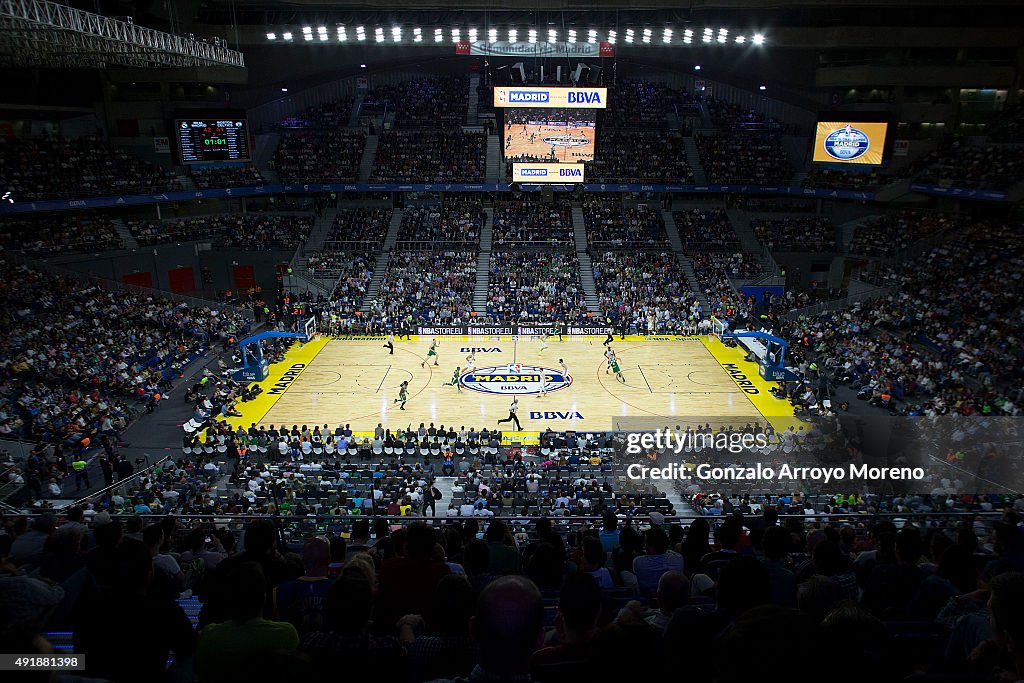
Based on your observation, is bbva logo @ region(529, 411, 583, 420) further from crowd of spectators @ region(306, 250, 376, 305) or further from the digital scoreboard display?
the digital scoreboard display

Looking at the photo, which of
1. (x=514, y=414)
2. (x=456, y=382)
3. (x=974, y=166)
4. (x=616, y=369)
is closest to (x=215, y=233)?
(x=456, y=382)

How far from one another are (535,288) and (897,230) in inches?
933

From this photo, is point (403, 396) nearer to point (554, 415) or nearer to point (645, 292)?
point (554, 415)

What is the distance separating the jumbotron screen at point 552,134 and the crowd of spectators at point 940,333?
1533cm

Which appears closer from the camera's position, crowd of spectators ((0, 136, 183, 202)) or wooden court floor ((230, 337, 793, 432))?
wooden court floor ((230, 337, 793, 432))

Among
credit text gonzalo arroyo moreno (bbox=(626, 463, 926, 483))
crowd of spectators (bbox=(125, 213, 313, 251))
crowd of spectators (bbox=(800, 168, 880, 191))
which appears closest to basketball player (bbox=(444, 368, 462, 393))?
credit text gonzalo arroyo moreno (bbox=(626, 463, 926, 483))

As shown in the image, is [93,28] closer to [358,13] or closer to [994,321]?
[358,13]

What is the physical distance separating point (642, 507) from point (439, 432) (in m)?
10.5

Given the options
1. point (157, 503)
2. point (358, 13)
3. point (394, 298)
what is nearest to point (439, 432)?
point (157, 503)

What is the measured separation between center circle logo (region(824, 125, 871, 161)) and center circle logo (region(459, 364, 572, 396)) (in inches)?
956

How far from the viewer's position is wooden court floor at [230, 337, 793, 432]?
28250 millimetres

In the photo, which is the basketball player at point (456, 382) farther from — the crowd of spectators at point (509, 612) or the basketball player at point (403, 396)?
the crowd of spectators at point (509, 612)

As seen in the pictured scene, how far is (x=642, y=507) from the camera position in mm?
15633

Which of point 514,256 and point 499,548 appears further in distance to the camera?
point 514,256
